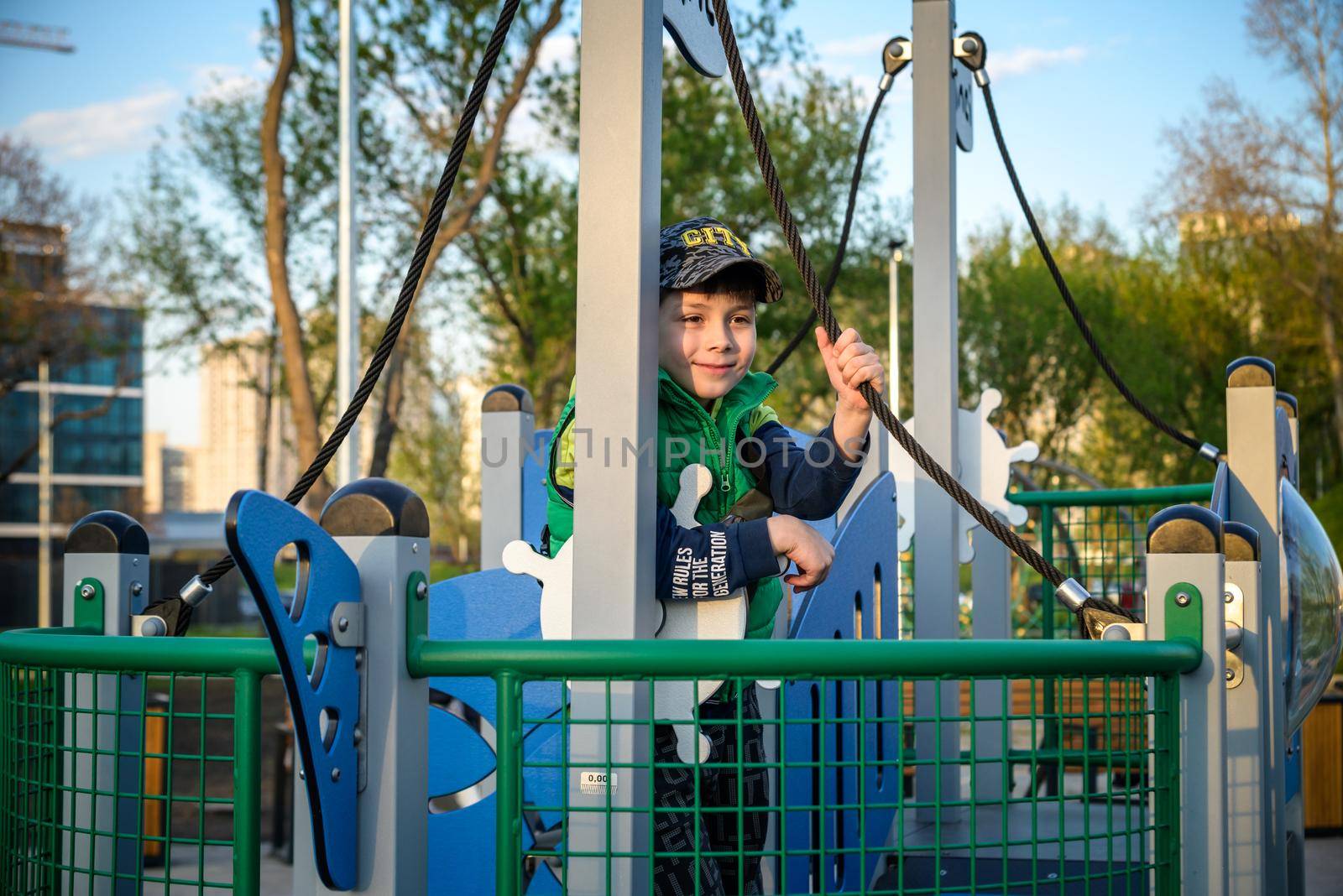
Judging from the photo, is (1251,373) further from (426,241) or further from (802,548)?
(426,241)

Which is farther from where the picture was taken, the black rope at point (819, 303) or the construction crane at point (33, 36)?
the construction crane at point (33, 36)

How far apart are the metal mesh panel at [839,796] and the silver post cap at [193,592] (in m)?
0.72

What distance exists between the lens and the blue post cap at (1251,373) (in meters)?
3.56

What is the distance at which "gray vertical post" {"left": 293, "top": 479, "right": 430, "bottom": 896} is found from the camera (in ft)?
5.66

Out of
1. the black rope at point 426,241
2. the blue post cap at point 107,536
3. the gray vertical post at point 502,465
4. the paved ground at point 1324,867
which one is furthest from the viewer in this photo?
the paved ground at point 1324,867

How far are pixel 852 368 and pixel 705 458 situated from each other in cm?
38

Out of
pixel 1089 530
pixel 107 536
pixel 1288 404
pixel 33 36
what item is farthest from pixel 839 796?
pixel 33 36

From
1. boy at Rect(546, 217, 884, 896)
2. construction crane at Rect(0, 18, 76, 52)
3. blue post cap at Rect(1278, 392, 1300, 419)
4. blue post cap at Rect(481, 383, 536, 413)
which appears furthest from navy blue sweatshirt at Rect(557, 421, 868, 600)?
construction crane at Rect(0, 18, 76, 52)

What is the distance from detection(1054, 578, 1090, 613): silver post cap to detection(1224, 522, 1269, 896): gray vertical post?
29 cm

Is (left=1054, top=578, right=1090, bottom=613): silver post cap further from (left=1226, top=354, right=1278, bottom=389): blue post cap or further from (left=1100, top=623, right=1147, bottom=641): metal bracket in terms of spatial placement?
(left=1226, top=354, right=1278, bottom=389): blue post cap

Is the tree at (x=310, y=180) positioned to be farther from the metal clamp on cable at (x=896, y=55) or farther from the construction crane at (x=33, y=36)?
the construction crane at (x=33, y=36)

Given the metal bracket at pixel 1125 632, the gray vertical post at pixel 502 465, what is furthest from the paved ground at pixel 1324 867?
the metal bracket at pixel 1125 632

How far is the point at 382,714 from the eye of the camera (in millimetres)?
1731

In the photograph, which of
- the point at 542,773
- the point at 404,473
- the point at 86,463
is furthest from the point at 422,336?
the point at 86,463
